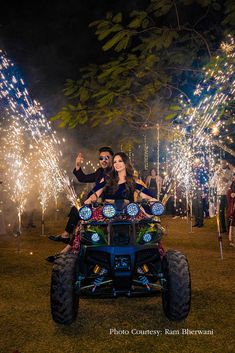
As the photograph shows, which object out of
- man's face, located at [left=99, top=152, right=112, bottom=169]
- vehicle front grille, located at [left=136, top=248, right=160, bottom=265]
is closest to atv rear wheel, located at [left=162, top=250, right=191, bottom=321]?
vehicle front grille, located at [left=136, top=248, right=160, bottom=265]

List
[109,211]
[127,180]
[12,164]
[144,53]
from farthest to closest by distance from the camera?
1. [12,164]
2. [144,53]
3. [127,180]
4. [109,211]

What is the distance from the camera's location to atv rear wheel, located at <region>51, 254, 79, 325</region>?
15.9 feet

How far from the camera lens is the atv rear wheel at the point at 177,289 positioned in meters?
4.92

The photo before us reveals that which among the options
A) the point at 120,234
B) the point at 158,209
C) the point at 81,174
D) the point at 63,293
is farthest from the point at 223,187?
the point at 63,293

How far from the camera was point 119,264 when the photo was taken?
4891mm

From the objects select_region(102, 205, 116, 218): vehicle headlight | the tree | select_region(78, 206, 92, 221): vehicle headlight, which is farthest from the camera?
the tree

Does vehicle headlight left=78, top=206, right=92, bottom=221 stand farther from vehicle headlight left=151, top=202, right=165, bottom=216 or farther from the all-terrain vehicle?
vehicle headlight left=151, top=202, right=165, bottom=216

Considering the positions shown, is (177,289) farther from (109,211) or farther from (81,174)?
(81,174)

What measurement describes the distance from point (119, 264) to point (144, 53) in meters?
4.33

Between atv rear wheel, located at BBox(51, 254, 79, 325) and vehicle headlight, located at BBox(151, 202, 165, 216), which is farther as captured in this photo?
vehicle headlight, located at BBox(151, 202, 165, 216)

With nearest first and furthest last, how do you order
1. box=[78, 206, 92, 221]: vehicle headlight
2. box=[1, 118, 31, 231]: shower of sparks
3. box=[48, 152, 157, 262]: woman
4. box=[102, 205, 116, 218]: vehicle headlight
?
1. box=[102, 205, 116, 218]: vehicle headlight
2. box=[78, 206, 92, 221]: vehicle headlight
3. box=[48, 152, 157, 262]: woman
4. box=[1, 118, 31, 231]: shower of sparks

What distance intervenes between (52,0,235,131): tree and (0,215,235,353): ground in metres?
3.11

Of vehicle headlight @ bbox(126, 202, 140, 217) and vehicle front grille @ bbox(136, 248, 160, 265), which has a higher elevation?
vehicle headlight @ bbox(126, 202, 140, 217)

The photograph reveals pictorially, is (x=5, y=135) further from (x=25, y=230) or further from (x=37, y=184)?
(x=37, y=184)
